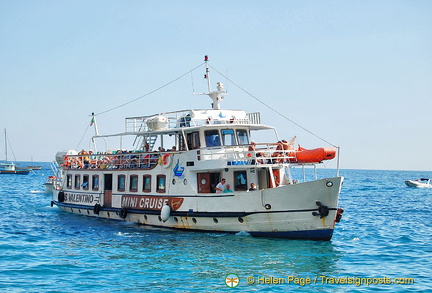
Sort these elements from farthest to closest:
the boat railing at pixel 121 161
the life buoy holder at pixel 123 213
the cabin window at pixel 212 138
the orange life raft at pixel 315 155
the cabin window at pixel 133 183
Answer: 1. the cabin window at pixel 133 183
2. the life buoy holder at pixel 123 213
3. the boat railing at pixel 121 161
4. the cabin window at pixel 212 138
5. the orange life raft at pixel 315 155

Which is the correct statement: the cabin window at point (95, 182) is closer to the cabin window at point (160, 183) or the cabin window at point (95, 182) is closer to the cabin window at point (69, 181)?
the cabin window at point (69, 181)

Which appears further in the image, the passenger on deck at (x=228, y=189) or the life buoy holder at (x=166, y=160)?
the life buoy holder at (x=166, y=160)

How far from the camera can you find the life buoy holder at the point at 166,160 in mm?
22047

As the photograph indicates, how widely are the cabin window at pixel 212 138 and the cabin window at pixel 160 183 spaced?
2826mm

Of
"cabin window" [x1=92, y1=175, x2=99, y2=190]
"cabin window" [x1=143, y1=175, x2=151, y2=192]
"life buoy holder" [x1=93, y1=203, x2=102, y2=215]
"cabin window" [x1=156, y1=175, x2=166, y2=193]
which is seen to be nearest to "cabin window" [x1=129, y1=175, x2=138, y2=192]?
"cabin window" [x1=143, y1=175, x2=151, y2=192]

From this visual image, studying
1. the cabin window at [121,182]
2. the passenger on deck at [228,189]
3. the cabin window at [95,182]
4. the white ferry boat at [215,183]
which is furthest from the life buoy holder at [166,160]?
the cabin window at [95,182]

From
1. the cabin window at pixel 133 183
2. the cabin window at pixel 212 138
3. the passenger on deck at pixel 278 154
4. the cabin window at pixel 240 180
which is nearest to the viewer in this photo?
the passenger on deck at pixel 278 154

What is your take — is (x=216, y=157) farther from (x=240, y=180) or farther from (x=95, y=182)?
(x=95, y=182)

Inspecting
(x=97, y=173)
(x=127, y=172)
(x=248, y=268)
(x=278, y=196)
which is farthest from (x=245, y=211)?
(x=97, y=173)

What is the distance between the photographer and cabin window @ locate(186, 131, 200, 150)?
22.0 meters

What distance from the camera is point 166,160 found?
22250 millimetres

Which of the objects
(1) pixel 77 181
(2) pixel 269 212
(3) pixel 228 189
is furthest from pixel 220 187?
(1) pixel 77 181

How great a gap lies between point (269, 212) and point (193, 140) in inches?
222

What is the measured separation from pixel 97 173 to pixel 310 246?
549 inches
